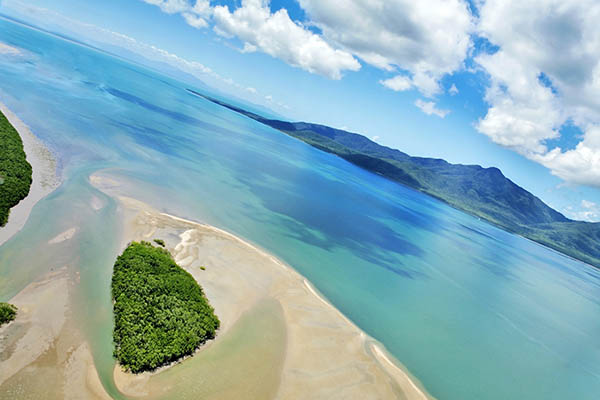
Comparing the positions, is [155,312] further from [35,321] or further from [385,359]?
[385,359]

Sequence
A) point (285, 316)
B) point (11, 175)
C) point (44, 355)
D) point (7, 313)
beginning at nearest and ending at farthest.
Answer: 1. point (44, 355)
2. point (7, 313)
3. point (285, 316)
4. point (11, 175)

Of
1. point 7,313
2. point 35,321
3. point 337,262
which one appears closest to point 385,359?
point 337,262

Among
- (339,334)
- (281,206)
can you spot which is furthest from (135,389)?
(281,206)

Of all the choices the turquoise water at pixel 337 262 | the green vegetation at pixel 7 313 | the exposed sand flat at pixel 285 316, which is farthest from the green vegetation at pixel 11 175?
the green vegetation at pixel 7 313

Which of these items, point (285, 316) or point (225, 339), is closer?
point (225, 339)

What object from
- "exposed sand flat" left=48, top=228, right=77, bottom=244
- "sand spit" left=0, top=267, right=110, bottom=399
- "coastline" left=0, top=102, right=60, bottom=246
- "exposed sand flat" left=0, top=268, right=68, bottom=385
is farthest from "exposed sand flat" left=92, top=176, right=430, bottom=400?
"coastline" left=0, top=102, right=60, bottom=246

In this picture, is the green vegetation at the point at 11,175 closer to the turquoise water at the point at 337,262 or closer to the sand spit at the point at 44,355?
the turquoise water at the point at 337,262

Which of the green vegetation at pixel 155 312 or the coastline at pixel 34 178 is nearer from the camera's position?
the green vegetation at pixel 155 312
